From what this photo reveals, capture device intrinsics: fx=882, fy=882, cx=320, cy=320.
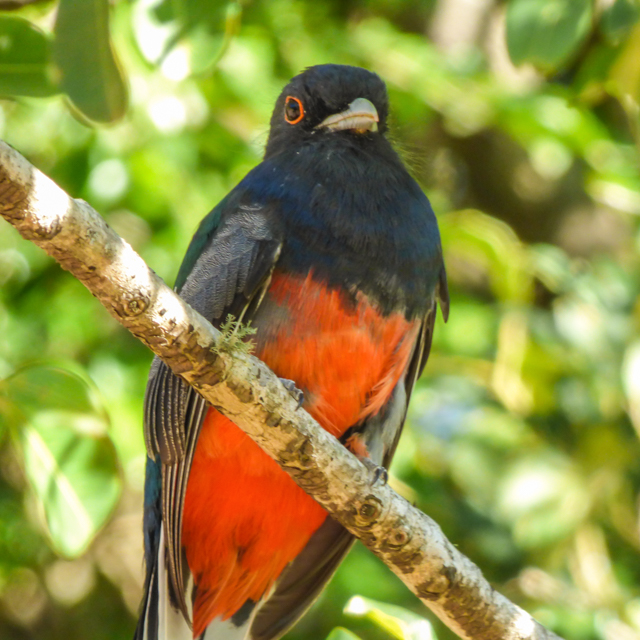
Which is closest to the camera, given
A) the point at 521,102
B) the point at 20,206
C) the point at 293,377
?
the point at 20,206

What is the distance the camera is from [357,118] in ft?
10.5

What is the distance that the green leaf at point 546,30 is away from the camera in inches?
104

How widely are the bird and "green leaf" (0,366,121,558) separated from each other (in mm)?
269

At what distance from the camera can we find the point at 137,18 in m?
2.73

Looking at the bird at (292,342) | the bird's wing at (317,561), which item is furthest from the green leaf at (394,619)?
the bird's wing at (317,561)

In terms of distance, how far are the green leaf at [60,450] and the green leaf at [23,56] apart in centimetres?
87

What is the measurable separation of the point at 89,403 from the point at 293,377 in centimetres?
63

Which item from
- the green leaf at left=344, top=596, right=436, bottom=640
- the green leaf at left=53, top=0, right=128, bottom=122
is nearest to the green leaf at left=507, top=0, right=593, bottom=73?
the green leaf at left=53, top=0, right=128, bottom=122

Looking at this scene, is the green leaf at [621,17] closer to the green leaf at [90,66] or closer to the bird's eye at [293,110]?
the bird's eye at [293,110]

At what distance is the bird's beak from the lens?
126 inches

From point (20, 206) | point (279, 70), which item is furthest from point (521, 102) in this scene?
point (20, 206)

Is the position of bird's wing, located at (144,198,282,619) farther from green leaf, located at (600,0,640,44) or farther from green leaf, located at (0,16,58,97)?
green leaf, located at (600,0,640,44)

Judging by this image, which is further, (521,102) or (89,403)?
(521,102)

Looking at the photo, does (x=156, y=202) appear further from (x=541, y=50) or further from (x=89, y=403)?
(x=541, y=50)
